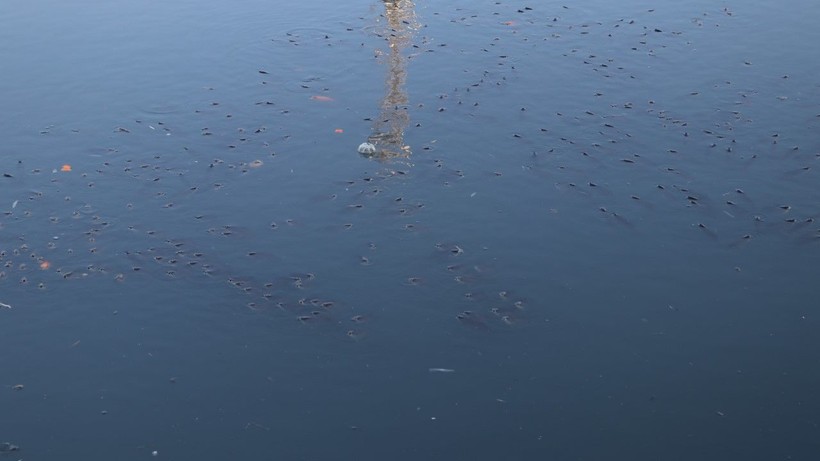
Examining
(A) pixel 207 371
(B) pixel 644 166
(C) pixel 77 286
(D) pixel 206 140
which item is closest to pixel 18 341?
(C) pixel 77 286

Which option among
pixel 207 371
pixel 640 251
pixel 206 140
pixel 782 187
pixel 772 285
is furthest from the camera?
pixel 206 140

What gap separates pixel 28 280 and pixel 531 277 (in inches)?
241

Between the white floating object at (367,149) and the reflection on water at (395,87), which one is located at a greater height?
the reflection on water at (395,87)

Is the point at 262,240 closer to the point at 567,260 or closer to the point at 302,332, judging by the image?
the point at 302,332

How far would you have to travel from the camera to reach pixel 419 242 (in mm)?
12047

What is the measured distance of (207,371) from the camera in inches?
399

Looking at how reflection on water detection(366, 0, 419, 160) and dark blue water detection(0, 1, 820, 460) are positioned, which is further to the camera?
reflection on water detection(366, 0, 419, 160)

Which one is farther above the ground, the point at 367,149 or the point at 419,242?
the point at 367,149

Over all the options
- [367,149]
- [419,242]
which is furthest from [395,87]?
[419,242]

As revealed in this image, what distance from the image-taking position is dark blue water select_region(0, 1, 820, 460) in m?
9.45

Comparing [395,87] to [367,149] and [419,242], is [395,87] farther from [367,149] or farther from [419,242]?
[419,242]

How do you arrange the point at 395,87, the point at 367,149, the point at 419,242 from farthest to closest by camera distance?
the point at 395,87 < the point at 367,149 < the point at 419,242

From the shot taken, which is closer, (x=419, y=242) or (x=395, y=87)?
(x=419, y=242)

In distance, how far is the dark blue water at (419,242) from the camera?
945 centimetres
